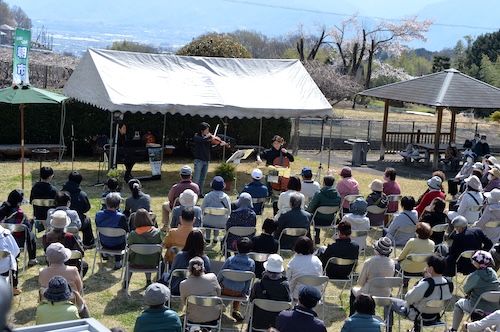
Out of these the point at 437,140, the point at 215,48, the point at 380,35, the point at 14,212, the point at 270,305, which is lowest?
the point at 270,305

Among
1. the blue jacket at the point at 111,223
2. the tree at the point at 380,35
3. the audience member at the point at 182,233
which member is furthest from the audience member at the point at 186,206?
the tree at the point at 380,35

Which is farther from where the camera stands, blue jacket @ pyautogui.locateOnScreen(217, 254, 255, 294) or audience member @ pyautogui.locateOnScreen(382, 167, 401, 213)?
audience member @ pyautogui.locateOnScreen(382, 167, 401, 213)

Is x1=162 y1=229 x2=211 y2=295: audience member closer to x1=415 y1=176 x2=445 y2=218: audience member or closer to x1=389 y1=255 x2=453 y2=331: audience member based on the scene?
x1=389 y1=255 x2=453 y2=331: audience member

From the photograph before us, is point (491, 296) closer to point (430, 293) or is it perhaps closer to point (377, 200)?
point (430, 293)

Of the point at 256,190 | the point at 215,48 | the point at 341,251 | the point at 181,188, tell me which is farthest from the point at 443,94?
the point at 341,251

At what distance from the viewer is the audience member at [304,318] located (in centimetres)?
564

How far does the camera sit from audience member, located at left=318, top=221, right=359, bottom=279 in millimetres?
7750

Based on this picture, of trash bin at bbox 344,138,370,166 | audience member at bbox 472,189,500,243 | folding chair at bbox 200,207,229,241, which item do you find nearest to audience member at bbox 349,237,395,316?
folding chair at bbox 200,207,229,241

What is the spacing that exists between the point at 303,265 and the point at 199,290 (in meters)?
1.20

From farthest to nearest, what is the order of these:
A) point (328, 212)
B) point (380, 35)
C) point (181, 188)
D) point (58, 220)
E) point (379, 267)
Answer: point (380, 35) → point (181, 188) → point (328, 212) → point (58, 220) → point (379, 267)

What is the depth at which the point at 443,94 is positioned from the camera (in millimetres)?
19891

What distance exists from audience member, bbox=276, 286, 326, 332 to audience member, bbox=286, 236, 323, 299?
1.42 m

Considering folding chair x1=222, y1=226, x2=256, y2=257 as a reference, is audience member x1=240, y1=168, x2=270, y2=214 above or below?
above

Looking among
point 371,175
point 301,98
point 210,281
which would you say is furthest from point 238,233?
point 371,175
